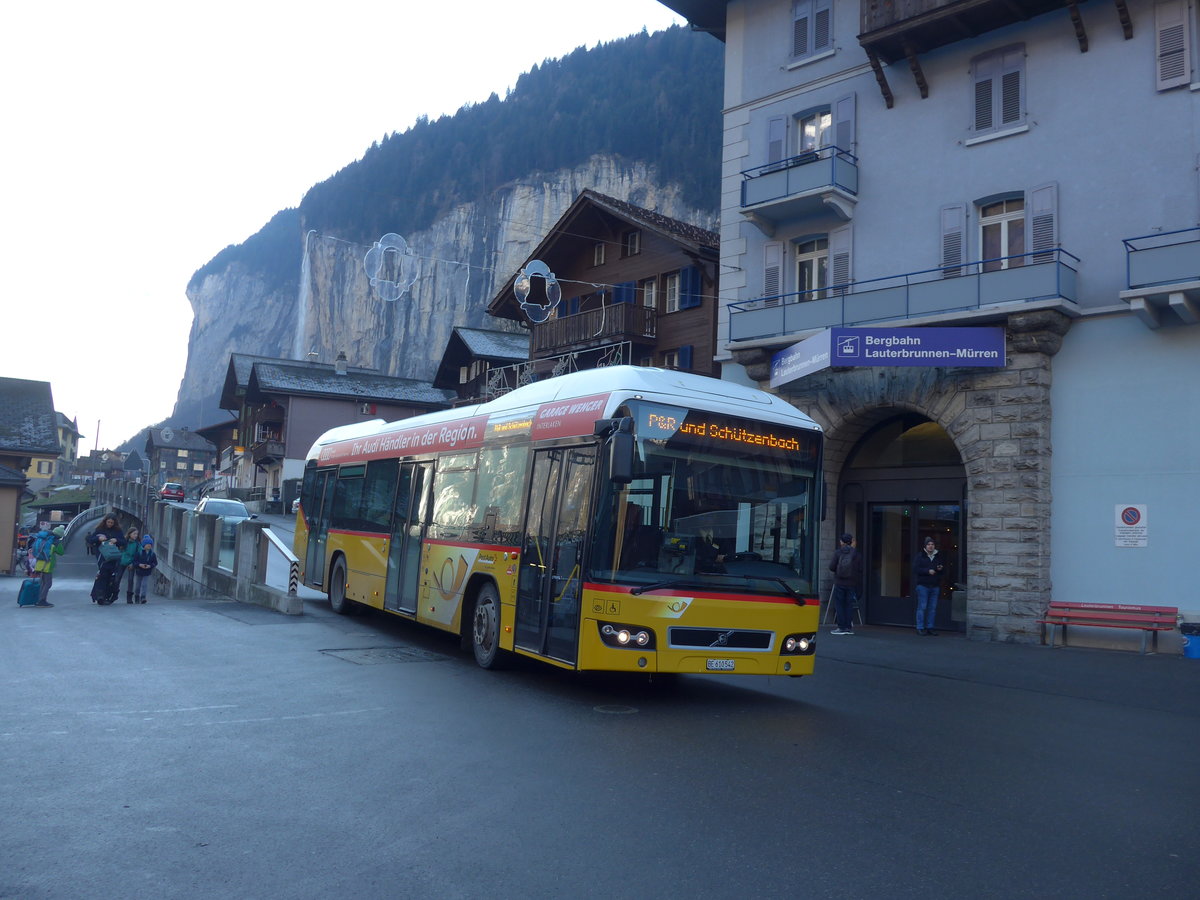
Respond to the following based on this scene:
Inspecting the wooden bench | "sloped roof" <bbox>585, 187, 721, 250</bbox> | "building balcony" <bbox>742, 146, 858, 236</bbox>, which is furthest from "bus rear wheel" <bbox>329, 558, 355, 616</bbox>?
"sloped roof" <bbox>585, 187, 721, 250</bbox>

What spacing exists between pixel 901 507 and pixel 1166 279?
23.0ft

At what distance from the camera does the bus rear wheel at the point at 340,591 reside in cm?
1625

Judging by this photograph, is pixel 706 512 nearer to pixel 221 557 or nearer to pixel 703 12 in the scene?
pixel 221 557

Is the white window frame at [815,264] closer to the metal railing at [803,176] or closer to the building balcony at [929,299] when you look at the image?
the building balcony at [929,299]

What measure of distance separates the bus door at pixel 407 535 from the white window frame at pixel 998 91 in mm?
13028

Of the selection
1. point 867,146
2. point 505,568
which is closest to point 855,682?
point 505,568

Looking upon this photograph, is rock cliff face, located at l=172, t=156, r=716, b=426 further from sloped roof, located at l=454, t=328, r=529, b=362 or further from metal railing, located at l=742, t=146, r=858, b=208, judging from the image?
metal railing, located at l=742, t=146, r=858, b=208

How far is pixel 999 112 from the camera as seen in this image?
63.6ft

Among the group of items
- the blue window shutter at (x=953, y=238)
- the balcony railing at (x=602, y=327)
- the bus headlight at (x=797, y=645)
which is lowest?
the bus headlight at (x=797, y=645)

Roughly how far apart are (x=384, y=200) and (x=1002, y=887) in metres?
121

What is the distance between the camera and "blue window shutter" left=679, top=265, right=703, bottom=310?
103 ft

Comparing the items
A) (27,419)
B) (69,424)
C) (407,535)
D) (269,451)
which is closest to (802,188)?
(407,535)

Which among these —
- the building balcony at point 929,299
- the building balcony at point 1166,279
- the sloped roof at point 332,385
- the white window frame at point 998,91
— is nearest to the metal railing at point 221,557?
the building balcony at point 929,299

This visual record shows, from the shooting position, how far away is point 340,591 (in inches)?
645
